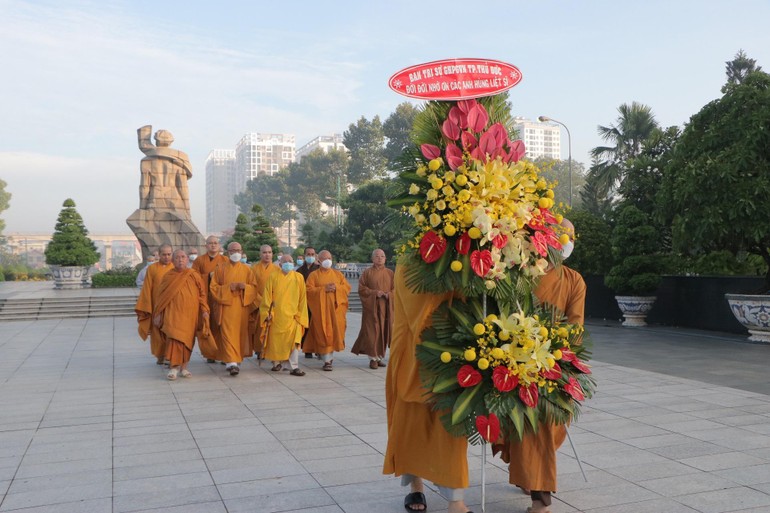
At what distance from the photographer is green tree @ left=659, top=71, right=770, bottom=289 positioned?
1162 cm

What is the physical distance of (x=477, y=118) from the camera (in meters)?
3.82

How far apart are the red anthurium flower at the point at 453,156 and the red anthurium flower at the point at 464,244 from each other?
35 cm

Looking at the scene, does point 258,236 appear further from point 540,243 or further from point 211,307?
point 540,243

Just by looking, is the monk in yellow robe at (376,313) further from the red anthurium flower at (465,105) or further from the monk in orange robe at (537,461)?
the red anthurium flower at (465,105)

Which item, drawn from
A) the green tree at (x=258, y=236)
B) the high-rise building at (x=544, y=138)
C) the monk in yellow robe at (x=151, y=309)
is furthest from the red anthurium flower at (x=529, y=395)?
the high-rise building at (x=544, y=138)

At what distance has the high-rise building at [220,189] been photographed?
13862 cm

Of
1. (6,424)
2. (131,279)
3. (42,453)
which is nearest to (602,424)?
(42,453)

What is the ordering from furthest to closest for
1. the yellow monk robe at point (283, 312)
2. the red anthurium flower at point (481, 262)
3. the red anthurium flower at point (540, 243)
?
the yellow monk robe at point (283, 312) → the red anthurium flower at point (540, 243) → the red anthurium flower at point (481, 262)

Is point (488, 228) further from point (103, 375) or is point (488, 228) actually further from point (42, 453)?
point (103, 375)

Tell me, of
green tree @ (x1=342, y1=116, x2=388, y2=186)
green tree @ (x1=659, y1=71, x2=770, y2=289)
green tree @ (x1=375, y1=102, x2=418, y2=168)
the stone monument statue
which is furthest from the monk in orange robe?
green tree @ (x1=342, y1=116, x2=388, y2=186)

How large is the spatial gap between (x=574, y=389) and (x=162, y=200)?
88.6ft

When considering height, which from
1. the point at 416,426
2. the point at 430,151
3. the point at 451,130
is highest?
the point at 451,130

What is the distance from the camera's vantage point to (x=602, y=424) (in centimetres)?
620

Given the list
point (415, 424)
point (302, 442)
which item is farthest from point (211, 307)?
point (415, 424)
